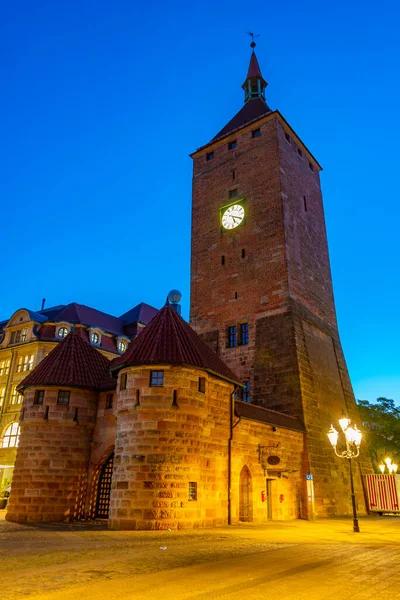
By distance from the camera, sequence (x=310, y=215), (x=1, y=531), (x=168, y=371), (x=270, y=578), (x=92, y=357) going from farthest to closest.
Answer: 1. (x=310, y=215)
2. (x=92, y=357)
3. (x=168, y=371)
4. (x=1, y=531)
5. (x=270, y=578)

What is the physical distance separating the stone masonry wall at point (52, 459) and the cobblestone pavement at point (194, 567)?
6276mm

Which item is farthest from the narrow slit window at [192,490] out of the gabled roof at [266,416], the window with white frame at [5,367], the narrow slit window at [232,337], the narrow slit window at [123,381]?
the window with white frame at [5,367]

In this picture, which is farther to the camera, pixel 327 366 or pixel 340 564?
pixel 327 366

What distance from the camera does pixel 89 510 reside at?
2078cm

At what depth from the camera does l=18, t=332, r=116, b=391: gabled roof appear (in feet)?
69.9

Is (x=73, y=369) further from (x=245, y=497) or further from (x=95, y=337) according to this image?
(x=95, y=337)

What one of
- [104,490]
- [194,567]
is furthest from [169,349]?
[194,567]

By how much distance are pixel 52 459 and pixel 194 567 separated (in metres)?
13.9

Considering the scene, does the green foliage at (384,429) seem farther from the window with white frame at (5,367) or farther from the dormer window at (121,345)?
the window with white frame at (5,367)

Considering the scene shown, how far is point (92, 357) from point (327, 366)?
52.6 feet

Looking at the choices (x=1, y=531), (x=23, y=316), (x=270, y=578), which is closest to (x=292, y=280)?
(x=1, y=531)

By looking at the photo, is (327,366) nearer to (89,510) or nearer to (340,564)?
(89,510)

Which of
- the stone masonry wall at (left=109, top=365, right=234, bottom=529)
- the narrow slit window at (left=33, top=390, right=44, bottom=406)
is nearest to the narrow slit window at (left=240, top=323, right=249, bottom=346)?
the stone masonry wall at (left=109, top=365, right=234, bottom=529)

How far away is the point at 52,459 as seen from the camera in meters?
20.4
